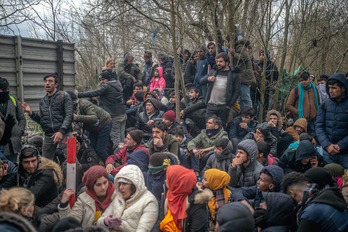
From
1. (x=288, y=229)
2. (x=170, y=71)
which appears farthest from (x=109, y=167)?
(x=170, y=71)

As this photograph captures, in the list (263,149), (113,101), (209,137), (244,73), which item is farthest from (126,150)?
(244,73)

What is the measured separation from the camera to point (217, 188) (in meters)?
4.76

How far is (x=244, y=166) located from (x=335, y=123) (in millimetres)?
1460

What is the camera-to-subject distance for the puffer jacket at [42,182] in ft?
15.3

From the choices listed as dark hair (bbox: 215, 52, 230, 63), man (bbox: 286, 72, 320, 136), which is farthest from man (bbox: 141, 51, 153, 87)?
man (bbox: 286, 72, 320, 136)

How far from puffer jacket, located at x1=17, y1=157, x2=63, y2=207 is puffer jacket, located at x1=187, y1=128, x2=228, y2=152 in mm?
2808

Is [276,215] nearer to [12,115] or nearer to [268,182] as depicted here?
[268,182]

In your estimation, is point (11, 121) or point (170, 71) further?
point (170, 71)

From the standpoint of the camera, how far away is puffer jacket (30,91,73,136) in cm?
641

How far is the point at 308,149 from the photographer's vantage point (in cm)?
546

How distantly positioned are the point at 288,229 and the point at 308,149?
1720 millimetres

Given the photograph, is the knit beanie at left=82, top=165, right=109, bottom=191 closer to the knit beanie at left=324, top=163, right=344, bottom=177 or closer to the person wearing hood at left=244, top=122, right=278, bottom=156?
the knit beanie at left=324, top=163, right=344, bottom=177

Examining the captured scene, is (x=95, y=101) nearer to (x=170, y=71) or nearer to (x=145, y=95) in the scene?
(x=145, y=95)

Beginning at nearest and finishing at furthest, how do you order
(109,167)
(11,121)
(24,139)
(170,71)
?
(11,121), (109,167), (24,139), (170,71)
